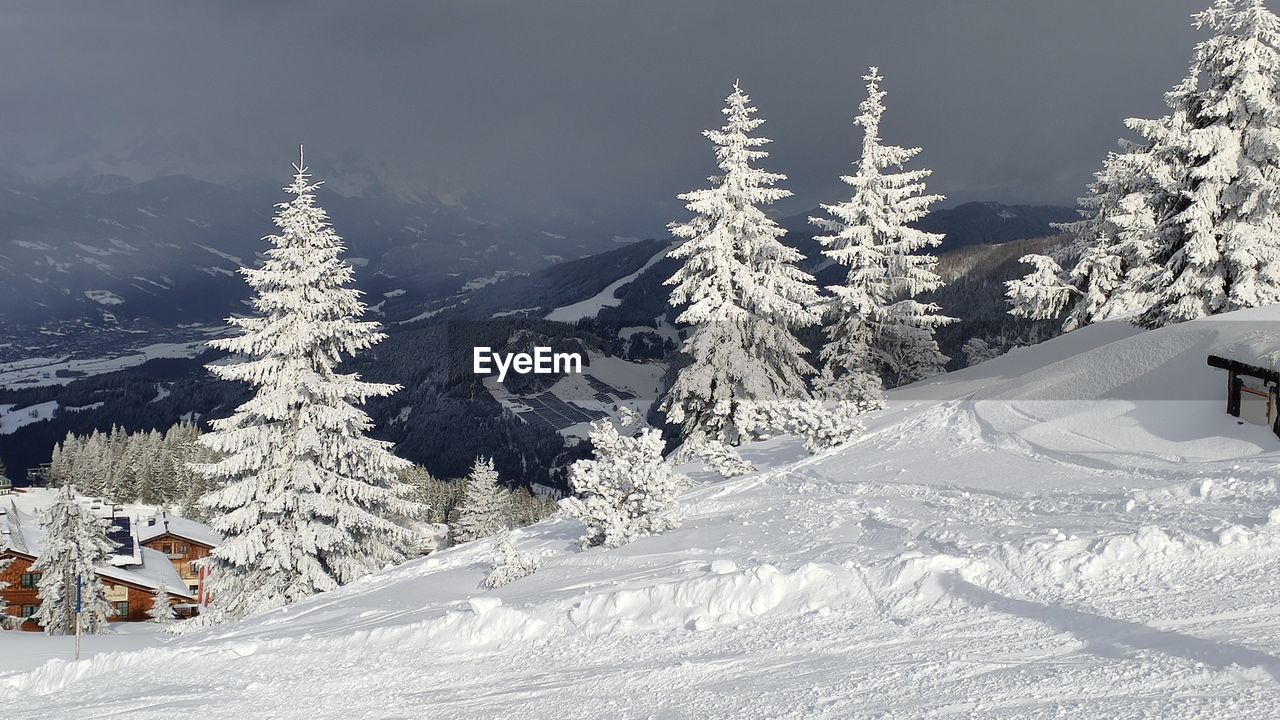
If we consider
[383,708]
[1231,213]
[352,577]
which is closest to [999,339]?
[1231,213]

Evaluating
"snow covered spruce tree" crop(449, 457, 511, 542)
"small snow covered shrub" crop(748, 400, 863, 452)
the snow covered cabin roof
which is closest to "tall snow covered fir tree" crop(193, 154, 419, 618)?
"small snow covered shrub" crop(748, 400, 863, 452)

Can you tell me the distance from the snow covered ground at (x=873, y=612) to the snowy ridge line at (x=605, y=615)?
0.03 meters

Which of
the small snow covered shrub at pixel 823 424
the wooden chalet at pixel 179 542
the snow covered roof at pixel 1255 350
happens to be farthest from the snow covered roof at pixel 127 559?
the snow covered roof at pixel 1255 350

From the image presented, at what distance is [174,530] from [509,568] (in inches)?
3047

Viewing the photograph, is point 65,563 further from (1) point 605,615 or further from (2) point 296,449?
(1) point 605,615

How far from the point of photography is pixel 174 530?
7556cm

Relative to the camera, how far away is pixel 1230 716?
4.09m

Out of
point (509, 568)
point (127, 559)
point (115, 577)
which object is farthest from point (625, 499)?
point (127, 559)

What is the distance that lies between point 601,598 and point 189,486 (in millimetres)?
99786

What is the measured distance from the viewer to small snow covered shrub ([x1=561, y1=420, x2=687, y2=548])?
11672 mm

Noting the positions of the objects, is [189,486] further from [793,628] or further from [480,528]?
[793,628]

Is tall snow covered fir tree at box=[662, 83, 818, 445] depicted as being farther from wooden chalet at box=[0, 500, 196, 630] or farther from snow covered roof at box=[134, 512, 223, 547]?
snow covered roof at box=[134, 512, 223, 547]

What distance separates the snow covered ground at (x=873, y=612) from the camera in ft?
16.9

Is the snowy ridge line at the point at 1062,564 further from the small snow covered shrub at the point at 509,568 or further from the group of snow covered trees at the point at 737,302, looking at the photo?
the group of snow covered trees at the point at 737,302
